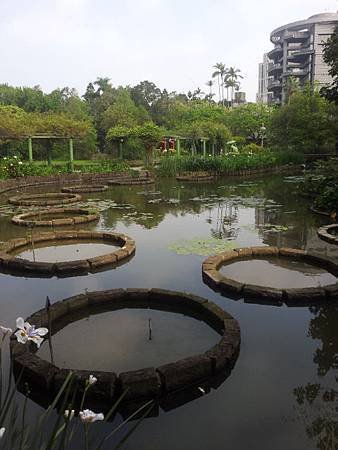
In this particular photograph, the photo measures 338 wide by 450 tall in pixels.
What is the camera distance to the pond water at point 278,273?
19.4 feet

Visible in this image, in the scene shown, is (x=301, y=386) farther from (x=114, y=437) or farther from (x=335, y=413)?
(x=114, y=437)

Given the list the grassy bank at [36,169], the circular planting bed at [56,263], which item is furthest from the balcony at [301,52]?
the circular planting bed at [56,263]

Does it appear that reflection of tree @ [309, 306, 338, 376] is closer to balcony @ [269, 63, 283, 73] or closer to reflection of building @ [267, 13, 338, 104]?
reflection of building @ [267, 13, 338, 104]

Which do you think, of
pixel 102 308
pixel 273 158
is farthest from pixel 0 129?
pixel 102 308

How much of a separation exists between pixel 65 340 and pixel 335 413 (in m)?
2.70

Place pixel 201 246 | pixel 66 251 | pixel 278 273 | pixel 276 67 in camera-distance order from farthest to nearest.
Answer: pixel 276 67 < pixel 66 251 < pixel 201 246 < pixel 278 273

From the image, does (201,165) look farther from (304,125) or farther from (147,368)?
(147,368)

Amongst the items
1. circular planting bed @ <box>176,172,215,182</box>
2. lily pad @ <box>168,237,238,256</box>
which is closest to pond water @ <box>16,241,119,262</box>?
lily pad @ <box>168,237,238,256</box>

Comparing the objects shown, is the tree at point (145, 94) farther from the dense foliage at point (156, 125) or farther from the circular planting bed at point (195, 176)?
the circular planting bed at point (195, 176)

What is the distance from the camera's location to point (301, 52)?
7412 centimetres

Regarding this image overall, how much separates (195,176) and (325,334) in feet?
55.4

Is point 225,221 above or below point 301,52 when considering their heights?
below

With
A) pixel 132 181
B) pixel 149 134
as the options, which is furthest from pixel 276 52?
pixel 132 181

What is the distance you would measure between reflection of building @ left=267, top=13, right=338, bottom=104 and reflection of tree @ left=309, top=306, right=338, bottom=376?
2868 inches
